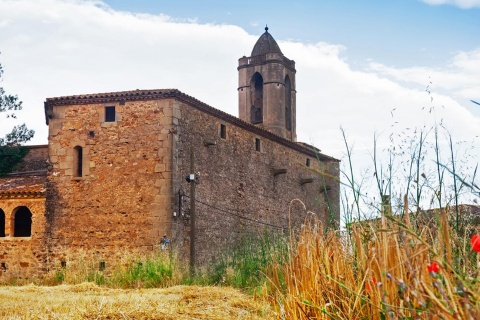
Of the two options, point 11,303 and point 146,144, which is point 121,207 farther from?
point 11,303

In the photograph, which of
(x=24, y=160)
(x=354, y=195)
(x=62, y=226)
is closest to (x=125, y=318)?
(x=354, y=195)

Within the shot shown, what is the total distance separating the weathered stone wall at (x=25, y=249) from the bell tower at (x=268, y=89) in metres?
11.0

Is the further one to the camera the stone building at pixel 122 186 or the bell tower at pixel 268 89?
the bell tower at pixel 268 89

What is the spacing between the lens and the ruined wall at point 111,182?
59.2ft

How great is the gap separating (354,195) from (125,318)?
309cm

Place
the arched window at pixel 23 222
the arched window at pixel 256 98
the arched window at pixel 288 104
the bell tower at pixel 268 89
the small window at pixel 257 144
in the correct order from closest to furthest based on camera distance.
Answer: the arched window at pixel 23 222, the small window at pixel 257 144, the bell tower at pixel 268 89, the arched window at pixel 256 98, the arched window at pixel 288 104

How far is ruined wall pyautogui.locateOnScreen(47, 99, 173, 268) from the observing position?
1805 cm

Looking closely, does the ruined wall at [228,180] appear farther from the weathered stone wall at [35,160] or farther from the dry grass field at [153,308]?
the dry grass field at [153,308]

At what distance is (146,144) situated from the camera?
18438 millimetres

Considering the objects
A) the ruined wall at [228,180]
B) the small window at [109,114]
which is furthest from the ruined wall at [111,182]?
the ruined wall at [228,180]

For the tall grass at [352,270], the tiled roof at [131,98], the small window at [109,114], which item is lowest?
the tall grass at [352,270]

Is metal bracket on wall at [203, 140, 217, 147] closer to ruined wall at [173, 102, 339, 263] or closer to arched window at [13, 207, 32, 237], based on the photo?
ruined wall at [173, 102, 339, 263]

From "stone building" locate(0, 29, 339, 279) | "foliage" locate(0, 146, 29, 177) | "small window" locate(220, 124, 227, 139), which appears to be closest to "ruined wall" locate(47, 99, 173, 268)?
"stone building" locate(0, 29, 339, 279)

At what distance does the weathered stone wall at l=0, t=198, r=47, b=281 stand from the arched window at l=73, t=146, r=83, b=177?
3.96 ft
